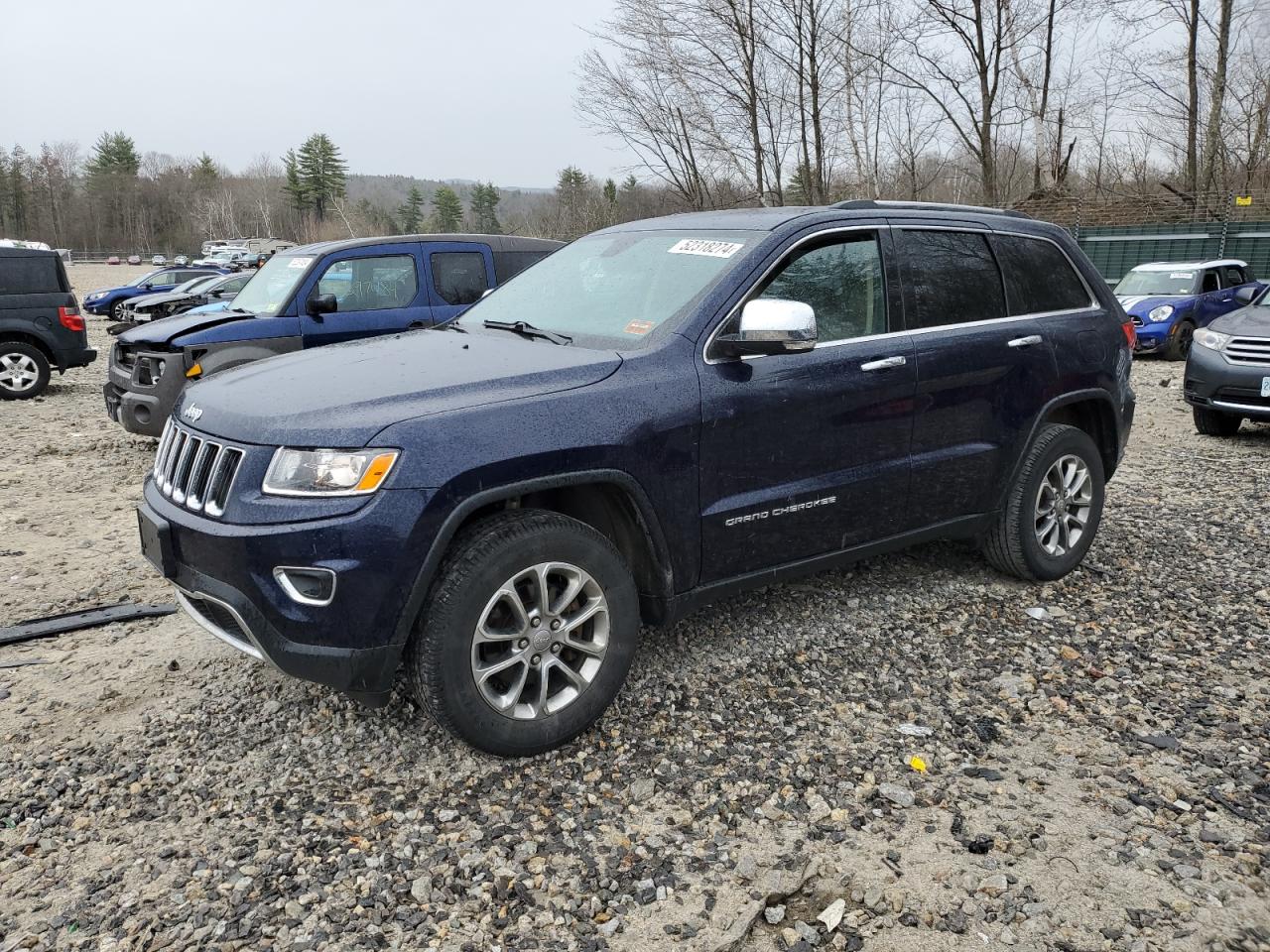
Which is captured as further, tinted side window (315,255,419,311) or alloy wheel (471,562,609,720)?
tinted side window (315,255,419,311)

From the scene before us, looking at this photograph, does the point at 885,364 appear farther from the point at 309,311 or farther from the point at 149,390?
the point at 149,390

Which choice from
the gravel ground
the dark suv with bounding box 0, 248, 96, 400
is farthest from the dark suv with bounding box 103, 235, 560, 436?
the dark suv with bounding box 0, 248, 96, 400

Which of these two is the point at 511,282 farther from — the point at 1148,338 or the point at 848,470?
the point at 1148,338

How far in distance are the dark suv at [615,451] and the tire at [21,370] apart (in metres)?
10.4

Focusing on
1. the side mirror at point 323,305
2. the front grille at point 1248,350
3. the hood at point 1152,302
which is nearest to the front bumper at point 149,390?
the side mirror at point 323,305

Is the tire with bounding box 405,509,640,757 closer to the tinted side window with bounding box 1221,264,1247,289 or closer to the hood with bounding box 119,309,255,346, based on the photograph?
the hood with bounding box 119,309,255,346

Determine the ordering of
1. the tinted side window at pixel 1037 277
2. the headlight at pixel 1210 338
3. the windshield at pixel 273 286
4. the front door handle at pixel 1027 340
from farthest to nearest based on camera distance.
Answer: the headlight at pixel 1210 338 < the windshield at pixel 273 286 < the tinted side window at pixel 1037 277 < the front door handle at pixel 1027 340

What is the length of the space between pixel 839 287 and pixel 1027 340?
113cm

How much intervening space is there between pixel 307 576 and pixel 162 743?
3.67 feet

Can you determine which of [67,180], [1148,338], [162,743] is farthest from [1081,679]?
[67,180]

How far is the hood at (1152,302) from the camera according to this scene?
49.9 feet

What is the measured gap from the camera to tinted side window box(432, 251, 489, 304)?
330 inches

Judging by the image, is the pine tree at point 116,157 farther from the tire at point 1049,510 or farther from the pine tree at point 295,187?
the tire at point 1049,510

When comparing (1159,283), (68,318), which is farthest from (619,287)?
(1159,283)
